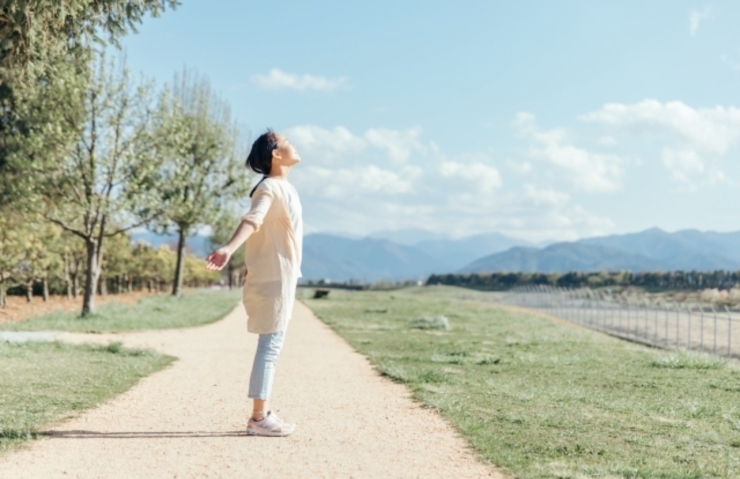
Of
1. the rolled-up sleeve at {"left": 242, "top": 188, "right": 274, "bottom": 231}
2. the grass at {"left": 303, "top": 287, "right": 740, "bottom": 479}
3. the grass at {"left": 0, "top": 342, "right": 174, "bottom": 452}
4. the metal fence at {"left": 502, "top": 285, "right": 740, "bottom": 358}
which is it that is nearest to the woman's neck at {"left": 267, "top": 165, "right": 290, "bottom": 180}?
the rolled-up sleeve at {"left": 242, "top": 188, "right": 274, "bottom": 231}

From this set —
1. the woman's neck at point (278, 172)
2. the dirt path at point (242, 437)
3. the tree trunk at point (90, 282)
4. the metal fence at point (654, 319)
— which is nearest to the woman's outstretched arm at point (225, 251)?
the woman's neck at point (278, 172)

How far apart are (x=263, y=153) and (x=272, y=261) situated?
1.02 metres

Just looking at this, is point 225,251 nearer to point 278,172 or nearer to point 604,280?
point 278,172

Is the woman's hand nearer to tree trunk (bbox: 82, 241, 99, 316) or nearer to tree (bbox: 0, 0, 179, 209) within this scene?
tree (bbox: 0, 0, 179, 209)

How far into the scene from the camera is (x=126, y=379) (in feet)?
35.8

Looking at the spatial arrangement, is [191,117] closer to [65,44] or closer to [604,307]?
[604,307]

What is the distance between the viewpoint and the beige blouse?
23.0 ft

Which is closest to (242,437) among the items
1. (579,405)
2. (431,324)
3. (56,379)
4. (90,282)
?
(579,405)

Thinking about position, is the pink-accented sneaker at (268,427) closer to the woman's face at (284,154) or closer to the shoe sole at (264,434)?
the shoe sole at (264,434)

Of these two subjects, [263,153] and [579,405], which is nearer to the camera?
[263,153]

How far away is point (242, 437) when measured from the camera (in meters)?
7.03

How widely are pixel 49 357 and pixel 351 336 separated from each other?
907cm

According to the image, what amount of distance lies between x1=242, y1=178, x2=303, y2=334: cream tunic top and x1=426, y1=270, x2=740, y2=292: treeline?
2251 inches

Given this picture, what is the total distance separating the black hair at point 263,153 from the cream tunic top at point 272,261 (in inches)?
8.6
